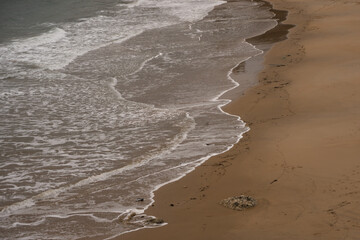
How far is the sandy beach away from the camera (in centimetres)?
601

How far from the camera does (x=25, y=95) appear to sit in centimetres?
1255

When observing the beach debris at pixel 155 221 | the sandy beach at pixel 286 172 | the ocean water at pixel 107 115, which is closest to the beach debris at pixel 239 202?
the sandy beach at pixel 286 172

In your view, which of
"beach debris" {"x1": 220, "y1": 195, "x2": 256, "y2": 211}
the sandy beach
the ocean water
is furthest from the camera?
the ocean water

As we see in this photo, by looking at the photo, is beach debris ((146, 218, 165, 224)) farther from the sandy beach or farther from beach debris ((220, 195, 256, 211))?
beach debris ((220, 195, 256, 211))

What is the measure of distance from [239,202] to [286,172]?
3.43 feet

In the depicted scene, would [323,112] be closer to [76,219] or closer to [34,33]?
[76,219]

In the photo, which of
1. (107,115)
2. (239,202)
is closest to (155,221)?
(239,202)

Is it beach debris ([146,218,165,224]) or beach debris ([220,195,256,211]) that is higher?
beach debris ([220,195,256,211])

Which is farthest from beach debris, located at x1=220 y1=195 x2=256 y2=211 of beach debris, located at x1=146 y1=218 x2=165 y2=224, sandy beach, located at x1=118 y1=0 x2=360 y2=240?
beach debris, located at x1=146 y1=218 x2=165 y2=224

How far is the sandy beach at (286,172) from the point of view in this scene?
19.7 feet

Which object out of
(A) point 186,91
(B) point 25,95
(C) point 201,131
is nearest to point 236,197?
(C) point 201,131

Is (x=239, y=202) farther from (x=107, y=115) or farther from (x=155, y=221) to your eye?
(x=107, y=115)

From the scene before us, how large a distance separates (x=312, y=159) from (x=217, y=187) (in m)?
1.36

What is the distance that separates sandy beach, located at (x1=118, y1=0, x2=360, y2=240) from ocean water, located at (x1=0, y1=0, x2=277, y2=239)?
0.37 metres
